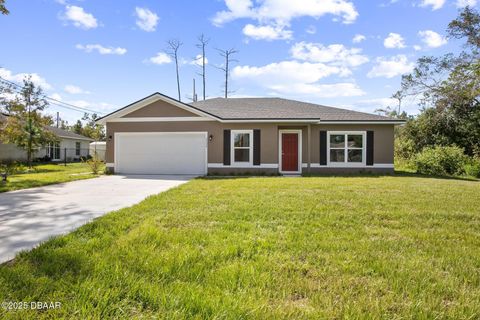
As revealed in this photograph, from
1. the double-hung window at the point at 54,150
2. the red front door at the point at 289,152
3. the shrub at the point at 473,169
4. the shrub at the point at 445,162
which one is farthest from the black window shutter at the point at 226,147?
the double-hung window at the point at 54,150

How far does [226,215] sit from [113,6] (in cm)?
1138

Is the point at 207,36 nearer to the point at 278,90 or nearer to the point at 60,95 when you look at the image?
the point at 278,90

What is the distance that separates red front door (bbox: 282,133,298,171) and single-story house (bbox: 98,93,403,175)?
5 centimetres

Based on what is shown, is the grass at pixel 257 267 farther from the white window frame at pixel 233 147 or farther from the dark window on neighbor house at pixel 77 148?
the dark window on neighbor house at pixel 77 148

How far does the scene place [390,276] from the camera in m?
2.80

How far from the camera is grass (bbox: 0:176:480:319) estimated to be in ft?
7.31

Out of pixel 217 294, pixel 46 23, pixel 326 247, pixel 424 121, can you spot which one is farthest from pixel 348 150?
pixel 46 23

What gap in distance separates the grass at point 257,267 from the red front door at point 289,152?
362 inches

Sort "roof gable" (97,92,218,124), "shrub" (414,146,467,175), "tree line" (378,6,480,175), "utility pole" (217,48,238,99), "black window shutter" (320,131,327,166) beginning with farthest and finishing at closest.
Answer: "utility pole" (217,48,238,99), "tree line" (378,6,480,175), "shrub" (414,146,467,175), "black window shutter" (320,131,327,166), "roof gable" (97,92,218,124)

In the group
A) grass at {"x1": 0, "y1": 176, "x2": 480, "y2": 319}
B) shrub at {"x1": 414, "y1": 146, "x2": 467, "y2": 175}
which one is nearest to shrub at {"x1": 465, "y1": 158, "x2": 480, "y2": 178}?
shrub at {"x1": 414, "y1": 146, "x2": 467, "y2": 175}

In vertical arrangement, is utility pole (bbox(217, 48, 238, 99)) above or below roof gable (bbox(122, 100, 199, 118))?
above

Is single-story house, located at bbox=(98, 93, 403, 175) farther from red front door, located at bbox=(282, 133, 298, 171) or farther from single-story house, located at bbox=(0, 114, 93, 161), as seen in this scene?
single-story house, located at bbox=(0, 114, 93, 161)

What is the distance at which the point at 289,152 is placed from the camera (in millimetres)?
14578

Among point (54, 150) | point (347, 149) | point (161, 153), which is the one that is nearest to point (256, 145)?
point (347, 149)
